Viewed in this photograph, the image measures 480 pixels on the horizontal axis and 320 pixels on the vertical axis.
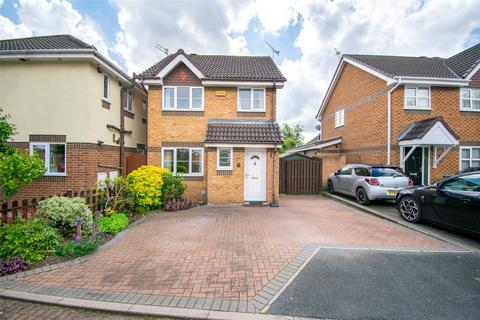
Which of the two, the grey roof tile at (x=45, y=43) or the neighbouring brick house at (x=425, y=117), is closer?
the grey roof tile at (x=45, y=43)

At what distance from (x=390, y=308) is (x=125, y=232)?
241 inches

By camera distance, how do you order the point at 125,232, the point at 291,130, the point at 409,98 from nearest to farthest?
the point at 125,232 < the point at 409,98 < the point at 291,130

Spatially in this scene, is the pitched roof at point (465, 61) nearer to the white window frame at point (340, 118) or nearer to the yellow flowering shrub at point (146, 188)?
the white window frame at point (340, 118)

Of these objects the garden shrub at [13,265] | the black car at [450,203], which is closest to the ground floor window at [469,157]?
the black car at [450,203]

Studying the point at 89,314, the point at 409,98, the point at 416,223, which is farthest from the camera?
the point at 409,98

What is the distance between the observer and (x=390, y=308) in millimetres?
3057

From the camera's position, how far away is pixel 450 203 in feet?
18.7

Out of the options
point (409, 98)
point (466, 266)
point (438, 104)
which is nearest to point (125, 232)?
point (466, 266)

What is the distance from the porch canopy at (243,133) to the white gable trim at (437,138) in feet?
21.5

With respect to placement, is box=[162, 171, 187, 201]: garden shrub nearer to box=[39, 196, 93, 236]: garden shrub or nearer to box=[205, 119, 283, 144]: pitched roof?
box=[205, 119, 283, 144]: pitched roof

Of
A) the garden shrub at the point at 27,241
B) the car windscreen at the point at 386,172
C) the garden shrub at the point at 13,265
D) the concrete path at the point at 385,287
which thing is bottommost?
the concrete path at the point at 385,287

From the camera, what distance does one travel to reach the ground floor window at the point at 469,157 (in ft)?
39.0

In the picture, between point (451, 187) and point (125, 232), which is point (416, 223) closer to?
point (451, 187)

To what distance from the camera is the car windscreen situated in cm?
909
